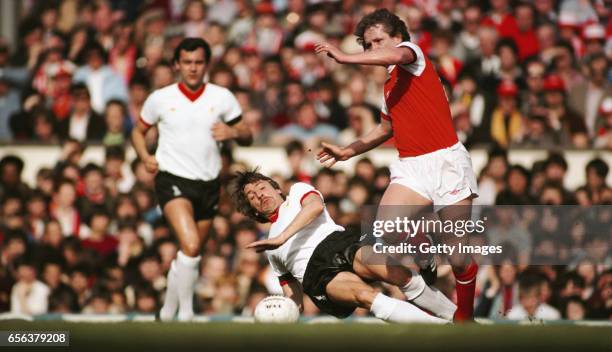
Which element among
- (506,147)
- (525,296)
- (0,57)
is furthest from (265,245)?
(0,57)

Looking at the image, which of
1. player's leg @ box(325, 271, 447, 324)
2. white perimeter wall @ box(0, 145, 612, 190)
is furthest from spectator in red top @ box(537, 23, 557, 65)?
player's leg @ box(325, 271, 447, 324)

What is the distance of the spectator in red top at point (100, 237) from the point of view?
49.6 ft

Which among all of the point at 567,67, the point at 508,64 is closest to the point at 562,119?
the point at 567,67

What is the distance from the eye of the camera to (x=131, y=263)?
47.9 ft

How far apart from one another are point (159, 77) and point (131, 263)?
2906 mm

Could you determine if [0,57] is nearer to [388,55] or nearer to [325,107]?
[325,107]

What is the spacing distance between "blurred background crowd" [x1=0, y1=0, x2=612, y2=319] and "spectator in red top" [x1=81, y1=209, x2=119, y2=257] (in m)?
0.02

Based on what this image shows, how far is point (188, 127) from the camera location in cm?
1176

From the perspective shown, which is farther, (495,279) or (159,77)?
(159,77)

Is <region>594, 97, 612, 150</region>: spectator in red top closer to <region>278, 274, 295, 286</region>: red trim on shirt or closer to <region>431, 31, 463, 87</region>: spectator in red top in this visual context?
<region>431, 31, 463, 87</region>: spectator in red top

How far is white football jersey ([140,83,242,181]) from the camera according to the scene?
11758 millimetres

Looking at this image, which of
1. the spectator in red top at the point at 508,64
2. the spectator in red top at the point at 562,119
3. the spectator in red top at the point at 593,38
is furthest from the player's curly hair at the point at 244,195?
the spectator in red top at the point at 593,38

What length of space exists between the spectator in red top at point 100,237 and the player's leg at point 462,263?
6.07 metres

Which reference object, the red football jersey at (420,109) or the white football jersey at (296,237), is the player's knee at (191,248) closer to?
the white football jersey at (296,237)
